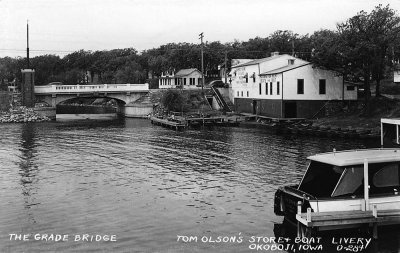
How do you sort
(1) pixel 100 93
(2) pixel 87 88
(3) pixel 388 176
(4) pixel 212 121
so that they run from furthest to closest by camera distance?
(1) pixel 100 93, (2) pixel 87 88, (4) pixel 212 121, (3) pixel 388 176

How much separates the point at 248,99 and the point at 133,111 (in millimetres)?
27914

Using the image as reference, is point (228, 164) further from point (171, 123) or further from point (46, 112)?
point (46, 112)

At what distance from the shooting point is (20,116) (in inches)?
3602

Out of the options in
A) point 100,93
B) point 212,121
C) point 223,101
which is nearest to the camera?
point 212,121

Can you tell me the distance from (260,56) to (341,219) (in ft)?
385

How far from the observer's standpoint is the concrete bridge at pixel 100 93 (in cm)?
9888

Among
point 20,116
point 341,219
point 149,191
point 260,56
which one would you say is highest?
point 260,56

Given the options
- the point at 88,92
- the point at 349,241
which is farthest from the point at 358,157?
the point at 88,92

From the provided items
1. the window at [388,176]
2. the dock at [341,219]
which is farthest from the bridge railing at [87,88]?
the dock at [341,219]

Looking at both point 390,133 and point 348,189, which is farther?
point 390,133

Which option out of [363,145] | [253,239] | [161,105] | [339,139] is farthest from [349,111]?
[253,239]

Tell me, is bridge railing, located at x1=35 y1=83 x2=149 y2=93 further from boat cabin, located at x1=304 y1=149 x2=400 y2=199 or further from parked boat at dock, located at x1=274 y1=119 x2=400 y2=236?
boat cabin, located at x1=304 y1=149 x2=400 y2=199

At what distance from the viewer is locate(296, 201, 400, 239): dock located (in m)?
19.8

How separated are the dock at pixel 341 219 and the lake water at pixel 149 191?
0.91 metres
